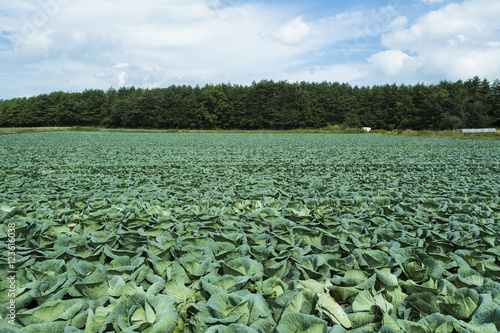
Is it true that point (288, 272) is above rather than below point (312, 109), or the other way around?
below

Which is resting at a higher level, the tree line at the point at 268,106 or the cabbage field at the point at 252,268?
the tree line at the point at 268,106

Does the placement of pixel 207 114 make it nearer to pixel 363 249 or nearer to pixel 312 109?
pixel 312 109

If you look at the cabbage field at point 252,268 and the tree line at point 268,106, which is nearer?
the cabbage field at point 252,268

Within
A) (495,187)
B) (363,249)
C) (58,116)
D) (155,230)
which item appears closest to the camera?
(363,249)

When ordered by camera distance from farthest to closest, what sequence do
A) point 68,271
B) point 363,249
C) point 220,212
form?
point 220,212, point 363,249, point 68,271

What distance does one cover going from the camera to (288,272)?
3076mm

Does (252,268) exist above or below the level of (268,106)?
below

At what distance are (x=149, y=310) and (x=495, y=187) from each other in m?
9.16

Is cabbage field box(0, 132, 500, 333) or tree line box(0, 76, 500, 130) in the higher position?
tree line box(0, 76, 500, 130)

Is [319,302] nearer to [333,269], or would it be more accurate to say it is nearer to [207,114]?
[333,269]

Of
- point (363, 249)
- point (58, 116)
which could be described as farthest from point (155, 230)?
point (58, 116)

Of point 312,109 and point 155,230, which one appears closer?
point 155,230

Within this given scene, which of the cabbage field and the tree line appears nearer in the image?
the cabbage field

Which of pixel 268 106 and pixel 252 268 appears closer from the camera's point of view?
pixel 252 268
